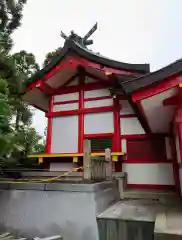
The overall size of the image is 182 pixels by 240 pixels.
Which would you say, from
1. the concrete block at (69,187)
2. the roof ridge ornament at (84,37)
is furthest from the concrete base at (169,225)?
the roof ridge ornament at (84,37)

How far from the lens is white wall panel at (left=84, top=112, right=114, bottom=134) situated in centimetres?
869

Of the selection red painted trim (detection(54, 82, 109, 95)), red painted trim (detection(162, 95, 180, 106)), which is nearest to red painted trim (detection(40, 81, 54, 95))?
red painted trim (detection(54, 82, 109, 95))

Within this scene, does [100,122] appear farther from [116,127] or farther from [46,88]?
[46,88]

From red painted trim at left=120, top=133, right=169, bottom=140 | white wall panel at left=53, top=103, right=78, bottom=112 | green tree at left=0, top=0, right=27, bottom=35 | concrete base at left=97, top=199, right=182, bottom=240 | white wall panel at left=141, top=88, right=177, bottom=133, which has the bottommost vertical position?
concrete base at left=97, top=199, right=182, bottom=240

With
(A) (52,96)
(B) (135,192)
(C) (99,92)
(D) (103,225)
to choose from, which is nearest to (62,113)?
(A) (52,96)

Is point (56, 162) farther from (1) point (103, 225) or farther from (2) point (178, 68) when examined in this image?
(2) point (178, 68)

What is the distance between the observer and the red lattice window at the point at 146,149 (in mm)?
7871

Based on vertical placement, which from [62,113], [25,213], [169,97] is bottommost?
[25,213]

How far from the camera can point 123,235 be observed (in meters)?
4.13

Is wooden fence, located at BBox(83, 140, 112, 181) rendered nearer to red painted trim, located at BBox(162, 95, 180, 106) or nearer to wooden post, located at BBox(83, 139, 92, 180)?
wooden post, located at BBox(83, 139, 92, 180)

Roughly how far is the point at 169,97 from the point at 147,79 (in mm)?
679

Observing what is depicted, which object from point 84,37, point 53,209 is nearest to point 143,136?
point 53,209

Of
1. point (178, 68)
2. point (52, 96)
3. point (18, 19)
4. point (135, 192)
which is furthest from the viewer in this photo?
point (18, 19)

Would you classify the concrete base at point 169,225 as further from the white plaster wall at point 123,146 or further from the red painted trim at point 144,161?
the white plaster wall at point 123,146
